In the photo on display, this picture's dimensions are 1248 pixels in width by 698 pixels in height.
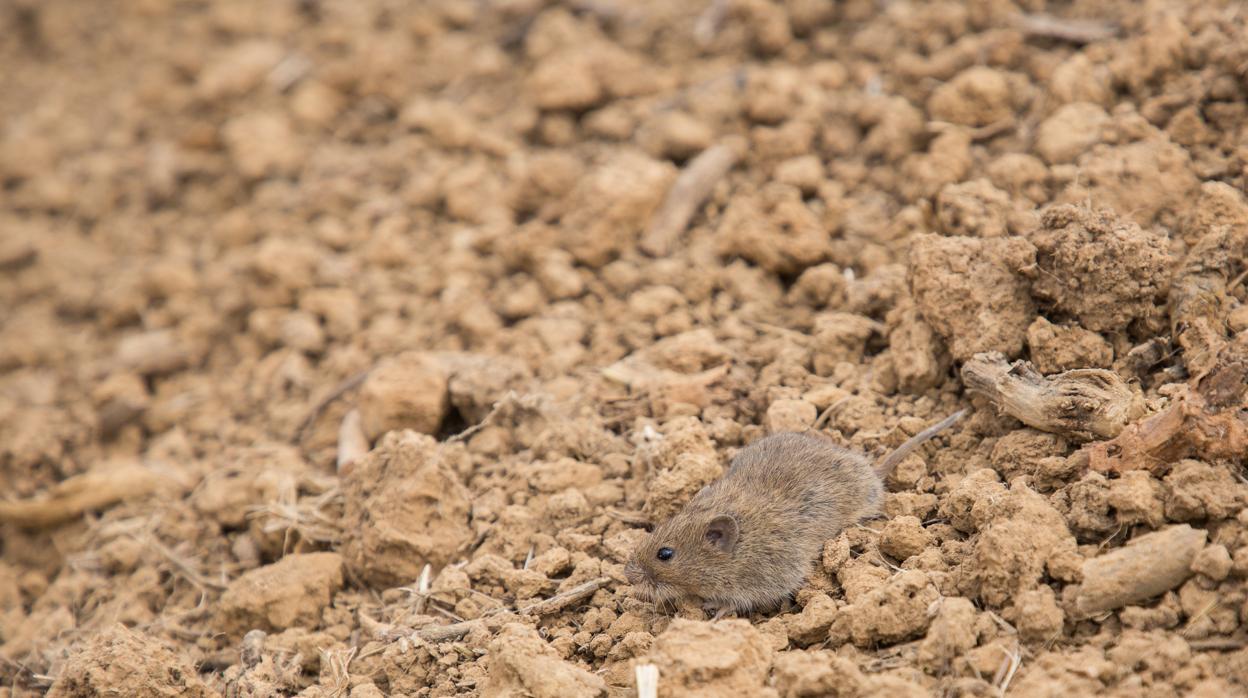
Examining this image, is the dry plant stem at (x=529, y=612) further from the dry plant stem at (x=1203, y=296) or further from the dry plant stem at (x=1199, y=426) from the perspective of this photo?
the dry plant stem at (x=1203, y=296)

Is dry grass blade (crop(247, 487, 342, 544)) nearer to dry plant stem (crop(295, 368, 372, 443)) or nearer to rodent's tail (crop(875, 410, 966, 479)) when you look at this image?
dry plant stem (crop(295, 368, 372, 443))

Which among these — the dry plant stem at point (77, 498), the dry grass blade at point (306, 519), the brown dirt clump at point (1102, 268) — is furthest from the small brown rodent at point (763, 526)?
the dry plant stem at point (77, 498)

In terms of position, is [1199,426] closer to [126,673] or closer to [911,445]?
[911,445]

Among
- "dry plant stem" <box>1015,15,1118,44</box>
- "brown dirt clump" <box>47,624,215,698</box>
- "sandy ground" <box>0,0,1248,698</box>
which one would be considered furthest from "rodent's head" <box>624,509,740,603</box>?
"dry plant stem" <box>1015,15,1118,44</box>

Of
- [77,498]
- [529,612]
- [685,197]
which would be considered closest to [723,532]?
[529,612]

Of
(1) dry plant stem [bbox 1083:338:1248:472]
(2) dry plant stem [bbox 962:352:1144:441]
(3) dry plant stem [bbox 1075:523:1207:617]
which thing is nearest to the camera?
(3) dry plant stem [bbox 1075:523:1207:617]

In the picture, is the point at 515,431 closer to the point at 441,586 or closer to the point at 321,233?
the point at 441,586
